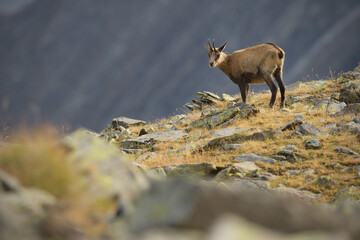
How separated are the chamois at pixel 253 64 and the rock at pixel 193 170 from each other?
9.76m

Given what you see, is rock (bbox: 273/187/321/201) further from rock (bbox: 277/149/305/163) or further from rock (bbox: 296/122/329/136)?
rock (bbox: 296/122/329/136)

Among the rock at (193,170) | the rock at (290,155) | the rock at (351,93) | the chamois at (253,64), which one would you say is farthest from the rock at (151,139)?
the rock at (351,93)

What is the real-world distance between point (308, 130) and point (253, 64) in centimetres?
661

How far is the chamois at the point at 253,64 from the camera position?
18234mm

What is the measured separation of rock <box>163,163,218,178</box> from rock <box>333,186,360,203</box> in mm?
3742

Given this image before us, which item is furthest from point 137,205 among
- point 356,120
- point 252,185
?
point 356,120

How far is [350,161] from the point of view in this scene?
10.1 metres

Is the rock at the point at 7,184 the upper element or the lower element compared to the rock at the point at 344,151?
lower

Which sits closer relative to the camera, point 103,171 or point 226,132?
point 103,171

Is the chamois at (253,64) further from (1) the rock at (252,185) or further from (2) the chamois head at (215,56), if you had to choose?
(1) the rock at (252,185)

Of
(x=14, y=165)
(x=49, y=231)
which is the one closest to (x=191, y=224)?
(x=49, y=231)

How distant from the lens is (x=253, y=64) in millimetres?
18844

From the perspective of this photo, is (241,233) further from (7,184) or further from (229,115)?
(229,115)

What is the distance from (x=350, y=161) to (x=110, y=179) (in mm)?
9040
